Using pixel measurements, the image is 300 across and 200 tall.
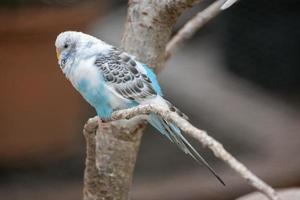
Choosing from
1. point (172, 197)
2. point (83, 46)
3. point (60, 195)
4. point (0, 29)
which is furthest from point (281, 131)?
→ point (83, 46)

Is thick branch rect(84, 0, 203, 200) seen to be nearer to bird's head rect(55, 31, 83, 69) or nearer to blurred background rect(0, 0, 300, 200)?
bird's head rect(55, 31, 83, 69)

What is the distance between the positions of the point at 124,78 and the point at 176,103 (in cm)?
116

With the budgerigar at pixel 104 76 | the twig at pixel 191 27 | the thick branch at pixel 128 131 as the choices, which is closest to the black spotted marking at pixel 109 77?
the budgerigar at pixel 104 76

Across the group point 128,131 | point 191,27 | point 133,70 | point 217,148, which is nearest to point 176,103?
point 191,27

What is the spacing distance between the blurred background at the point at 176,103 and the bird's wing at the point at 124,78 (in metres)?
0.77

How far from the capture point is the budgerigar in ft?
2.24

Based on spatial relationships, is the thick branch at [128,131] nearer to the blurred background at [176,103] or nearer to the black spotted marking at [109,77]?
the black spotted marking at [109,77]

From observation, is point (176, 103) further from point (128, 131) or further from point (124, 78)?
point (124, 78)

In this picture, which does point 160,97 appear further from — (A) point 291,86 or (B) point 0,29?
(A) point 291,86

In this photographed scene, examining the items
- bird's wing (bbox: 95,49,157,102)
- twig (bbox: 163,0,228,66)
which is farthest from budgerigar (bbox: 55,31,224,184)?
twig (bbox: 163,0,228,66)

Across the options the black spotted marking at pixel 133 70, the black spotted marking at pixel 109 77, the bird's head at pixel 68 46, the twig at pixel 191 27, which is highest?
the twig at pixel 191 27

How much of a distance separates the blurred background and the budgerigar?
765 millimetres

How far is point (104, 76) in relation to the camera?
27.4 inches

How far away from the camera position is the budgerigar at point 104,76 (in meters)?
0.68
